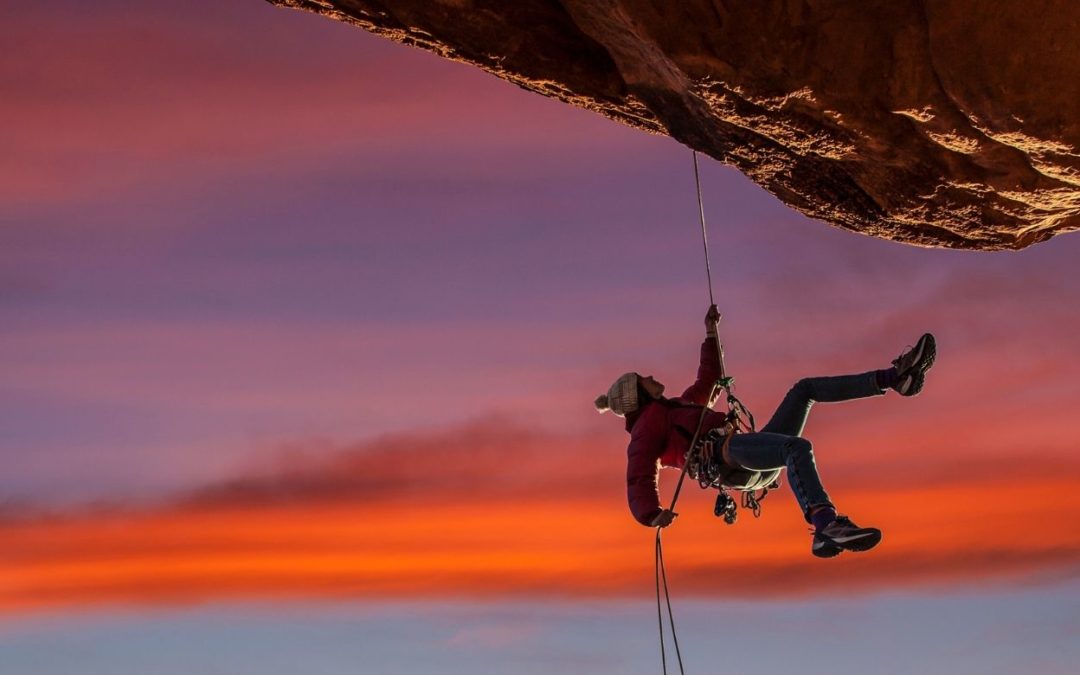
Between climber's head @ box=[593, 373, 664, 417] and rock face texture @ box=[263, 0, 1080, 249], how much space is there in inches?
66.4

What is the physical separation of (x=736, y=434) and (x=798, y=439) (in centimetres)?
71

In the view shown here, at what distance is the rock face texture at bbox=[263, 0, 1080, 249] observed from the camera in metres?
6.00

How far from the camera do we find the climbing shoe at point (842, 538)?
606cm

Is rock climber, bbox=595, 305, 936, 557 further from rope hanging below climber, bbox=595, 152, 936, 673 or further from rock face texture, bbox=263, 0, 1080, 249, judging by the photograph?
rock face texture, bbox=263, 0, 1080, 249

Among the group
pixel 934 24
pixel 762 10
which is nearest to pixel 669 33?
pixel 762 10

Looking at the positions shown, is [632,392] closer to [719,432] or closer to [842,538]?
[719,432]

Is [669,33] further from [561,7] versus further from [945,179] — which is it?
[945,179]

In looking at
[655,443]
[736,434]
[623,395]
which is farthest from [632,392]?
[736,434]

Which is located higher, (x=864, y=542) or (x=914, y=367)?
(x=914, y=367)

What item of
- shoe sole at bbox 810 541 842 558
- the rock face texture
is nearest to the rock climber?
shoe sole at bbox 810 541 842 558

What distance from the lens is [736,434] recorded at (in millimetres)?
7492

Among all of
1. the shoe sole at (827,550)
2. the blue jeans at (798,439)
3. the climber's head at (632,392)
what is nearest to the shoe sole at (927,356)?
the blue jeans at (798,439)

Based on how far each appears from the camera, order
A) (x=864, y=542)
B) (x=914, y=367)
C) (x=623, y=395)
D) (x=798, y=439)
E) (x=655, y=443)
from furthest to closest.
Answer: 1. (x=623, y=395)
2. (x=655, y=443)
3. (x=914, y=367)
4. (x=798, y=439)
5. (x=864, y=542)

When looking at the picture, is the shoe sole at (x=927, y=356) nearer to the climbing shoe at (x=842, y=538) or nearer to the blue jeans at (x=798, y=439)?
the blue jeans at (x=798, y=439)
